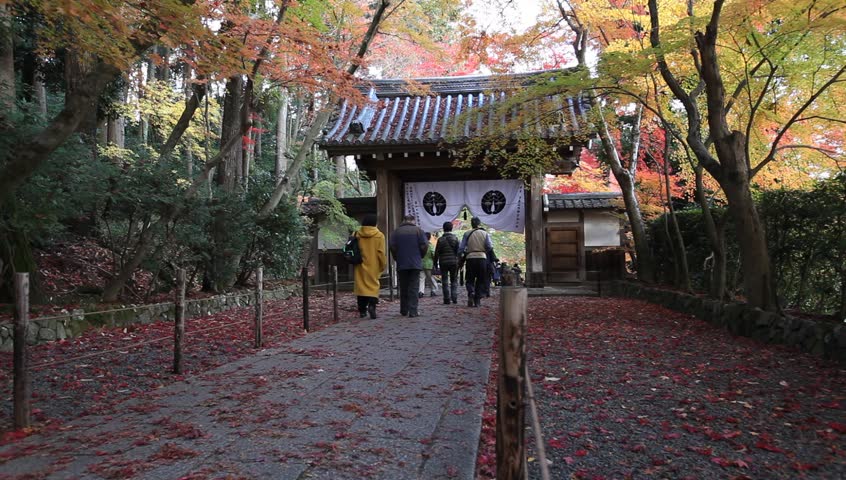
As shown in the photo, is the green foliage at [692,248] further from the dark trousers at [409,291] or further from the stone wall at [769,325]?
the dark trousers at [409,291]

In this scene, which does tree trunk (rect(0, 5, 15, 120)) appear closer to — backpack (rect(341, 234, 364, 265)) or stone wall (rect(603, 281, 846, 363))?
backpack (rect(341, 234, 364, 265))

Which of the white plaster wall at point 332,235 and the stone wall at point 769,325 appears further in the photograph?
the white plaster wall at point 332,235

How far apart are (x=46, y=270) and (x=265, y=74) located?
5224mm

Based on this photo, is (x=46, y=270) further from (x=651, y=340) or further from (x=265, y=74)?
(x=651, y=340)

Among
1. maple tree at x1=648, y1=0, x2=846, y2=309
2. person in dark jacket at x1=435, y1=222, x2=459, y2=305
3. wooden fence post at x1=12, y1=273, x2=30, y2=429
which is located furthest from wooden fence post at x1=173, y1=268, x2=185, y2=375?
person in dark jacket at x1=435, y1=222, x2=459, y2=305

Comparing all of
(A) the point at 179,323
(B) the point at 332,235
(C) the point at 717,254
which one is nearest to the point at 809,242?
(C) the point at 717,254

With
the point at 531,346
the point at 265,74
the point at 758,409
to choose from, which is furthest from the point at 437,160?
the point at 758,409

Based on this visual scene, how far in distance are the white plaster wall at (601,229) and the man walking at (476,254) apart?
7367 mm

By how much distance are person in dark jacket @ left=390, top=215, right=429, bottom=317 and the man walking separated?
1.52m

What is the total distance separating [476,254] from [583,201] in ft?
24.7

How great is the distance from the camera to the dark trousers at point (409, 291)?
9.12 m

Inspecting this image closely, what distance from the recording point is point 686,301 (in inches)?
363

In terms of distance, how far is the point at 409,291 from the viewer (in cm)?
921

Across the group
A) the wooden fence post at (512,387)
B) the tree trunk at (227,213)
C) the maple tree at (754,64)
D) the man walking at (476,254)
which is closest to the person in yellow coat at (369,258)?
the man walking at (476,254)
